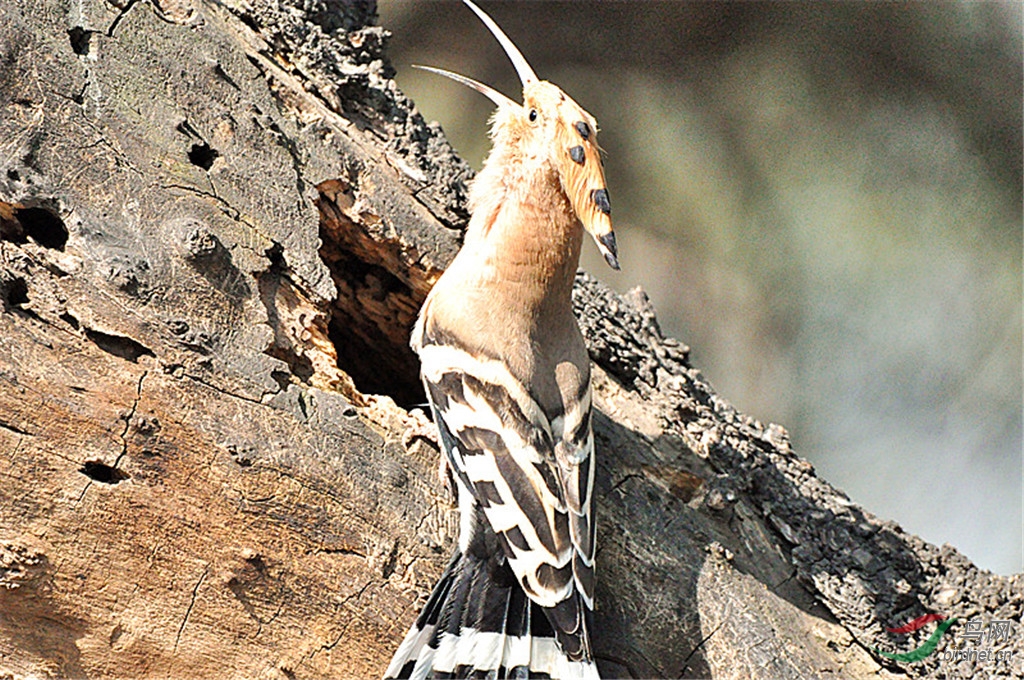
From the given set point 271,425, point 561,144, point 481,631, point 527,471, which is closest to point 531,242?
point 561,144

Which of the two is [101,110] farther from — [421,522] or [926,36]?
[926,36]

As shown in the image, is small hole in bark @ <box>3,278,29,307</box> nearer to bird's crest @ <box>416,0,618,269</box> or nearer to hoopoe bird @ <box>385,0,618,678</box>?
hoopoe bird @ <box>385,0,618,678</box>

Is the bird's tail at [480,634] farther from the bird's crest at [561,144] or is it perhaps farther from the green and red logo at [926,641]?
the green and red logo at [926,641]

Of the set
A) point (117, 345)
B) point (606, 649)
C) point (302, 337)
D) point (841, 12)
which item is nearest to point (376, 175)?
point (302, 337)

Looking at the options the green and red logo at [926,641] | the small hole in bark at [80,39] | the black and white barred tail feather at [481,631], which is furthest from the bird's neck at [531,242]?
the green and red logo at [926,641]

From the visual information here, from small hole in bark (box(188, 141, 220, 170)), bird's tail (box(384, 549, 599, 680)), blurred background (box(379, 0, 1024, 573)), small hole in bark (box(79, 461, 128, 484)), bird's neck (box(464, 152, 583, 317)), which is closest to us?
small hole in bark (box(79, 461, 128, 484))

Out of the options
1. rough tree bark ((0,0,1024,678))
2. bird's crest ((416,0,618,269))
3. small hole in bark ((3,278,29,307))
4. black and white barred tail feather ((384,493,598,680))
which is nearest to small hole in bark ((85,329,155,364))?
rough tree bark ((0,0,1024,678))

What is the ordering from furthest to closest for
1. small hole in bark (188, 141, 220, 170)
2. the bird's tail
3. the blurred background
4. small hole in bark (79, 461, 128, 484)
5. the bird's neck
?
the blurred background, the bird's neck, small hole in bark (188, 141, 220, 170), the bird's tail, small hole in bark (79, 461, 128, 484)

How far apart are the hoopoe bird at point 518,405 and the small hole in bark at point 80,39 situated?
74 cm

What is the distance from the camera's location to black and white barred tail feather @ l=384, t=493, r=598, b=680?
163cm

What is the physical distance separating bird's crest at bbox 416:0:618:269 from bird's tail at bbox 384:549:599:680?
57cm

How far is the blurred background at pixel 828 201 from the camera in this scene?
407 centimetres

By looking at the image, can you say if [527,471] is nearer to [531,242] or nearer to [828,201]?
[531,242]

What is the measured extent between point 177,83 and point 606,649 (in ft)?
4.07
